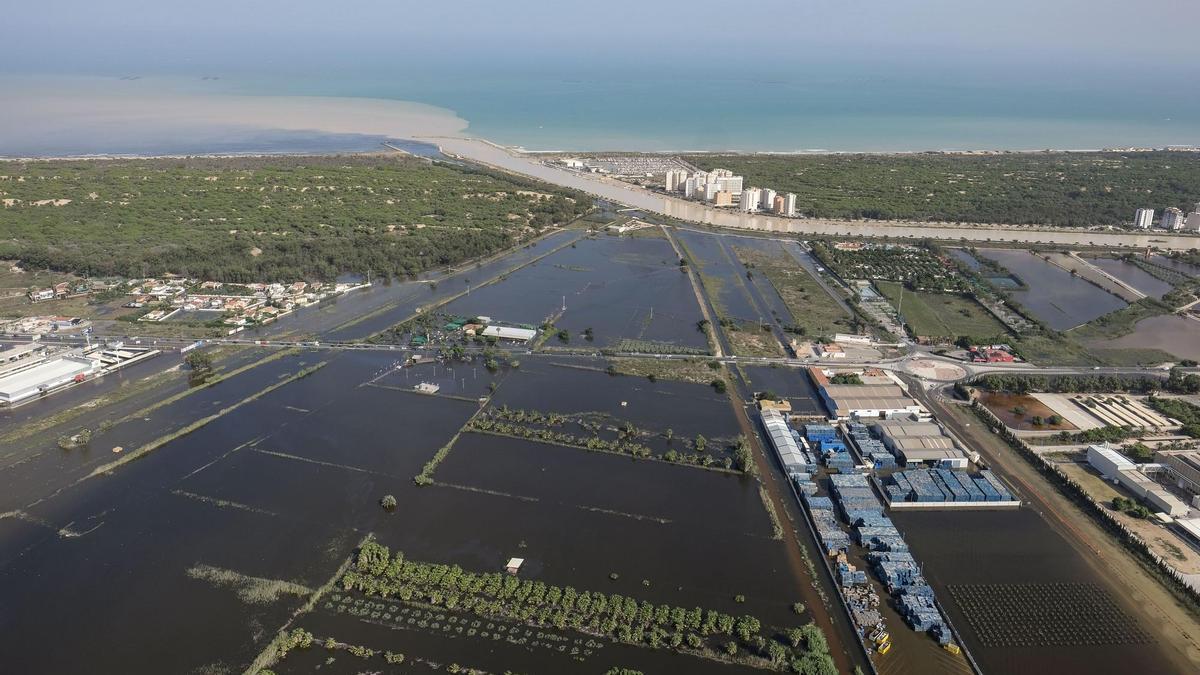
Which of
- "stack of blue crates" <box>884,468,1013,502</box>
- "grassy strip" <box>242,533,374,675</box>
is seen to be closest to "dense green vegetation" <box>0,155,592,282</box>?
"grassy strip" <box>242,533,374,675</box>

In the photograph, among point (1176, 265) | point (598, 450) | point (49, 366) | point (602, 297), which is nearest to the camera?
point (598, 450)

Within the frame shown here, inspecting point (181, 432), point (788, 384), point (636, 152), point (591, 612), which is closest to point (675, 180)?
point (636, 152)

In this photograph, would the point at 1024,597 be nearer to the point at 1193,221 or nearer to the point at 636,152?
the point at 1193,221

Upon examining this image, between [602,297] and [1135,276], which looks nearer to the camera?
[602,297]

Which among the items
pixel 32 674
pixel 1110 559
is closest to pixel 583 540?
pixel 32 674

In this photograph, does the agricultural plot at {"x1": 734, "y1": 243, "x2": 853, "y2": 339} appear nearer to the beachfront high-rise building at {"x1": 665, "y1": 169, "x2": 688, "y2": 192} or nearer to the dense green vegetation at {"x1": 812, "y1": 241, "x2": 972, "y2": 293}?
the dense green vegetation at {"x1": 812, "y1": 241, "x2": 972, "y2": 293}

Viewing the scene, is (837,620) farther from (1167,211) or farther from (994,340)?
(1167,211)
